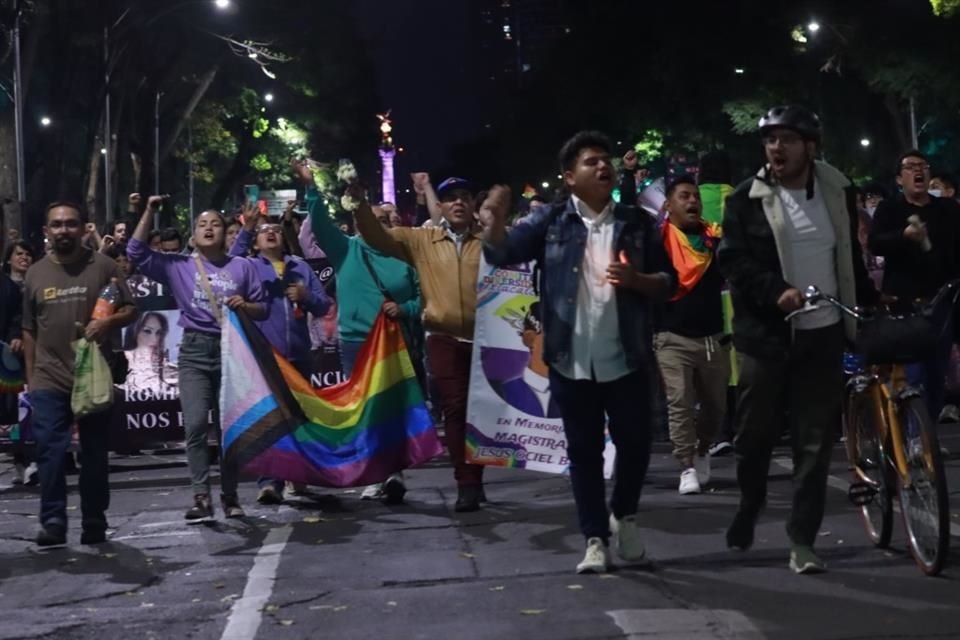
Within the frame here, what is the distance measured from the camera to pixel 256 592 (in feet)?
26.7

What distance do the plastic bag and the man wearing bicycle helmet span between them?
4028 mm

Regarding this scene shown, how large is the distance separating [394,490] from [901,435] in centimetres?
453

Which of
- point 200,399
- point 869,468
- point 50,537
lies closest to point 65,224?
point 200,399

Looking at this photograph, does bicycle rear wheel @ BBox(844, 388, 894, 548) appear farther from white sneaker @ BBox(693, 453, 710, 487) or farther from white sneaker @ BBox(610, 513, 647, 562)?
white sneaker @ BBox(693, 453, 710, 487)

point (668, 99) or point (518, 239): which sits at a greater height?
point (668, 99)

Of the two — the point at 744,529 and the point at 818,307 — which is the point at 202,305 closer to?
the point at 744,529

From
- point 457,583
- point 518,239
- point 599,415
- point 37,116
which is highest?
point 37,116

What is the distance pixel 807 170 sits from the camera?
7754 mm

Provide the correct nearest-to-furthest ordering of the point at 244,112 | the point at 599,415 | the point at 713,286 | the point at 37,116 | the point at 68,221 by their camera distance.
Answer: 1. the point at 599,415
2. the point at 68,221
3. the point at 713,286
4. the point at 37,116
5. the point at 244,112

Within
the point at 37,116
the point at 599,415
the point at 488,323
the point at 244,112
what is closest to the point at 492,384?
the point at 488,323

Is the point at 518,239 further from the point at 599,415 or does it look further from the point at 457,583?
the point at 457,583

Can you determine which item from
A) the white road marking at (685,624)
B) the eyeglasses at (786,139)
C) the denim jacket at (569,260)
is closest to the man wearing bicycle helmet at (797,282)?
the eyeglasses at (786,139)

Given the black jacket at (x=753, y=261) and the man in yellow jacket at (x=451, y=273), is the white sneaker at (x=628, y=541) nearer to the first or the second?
the black jacket at (x=753, y=261)

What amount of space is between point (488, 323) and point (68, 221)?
2.48 metres
